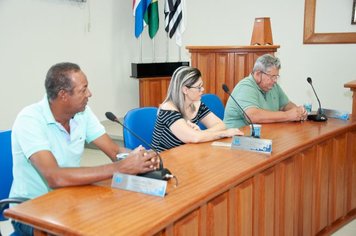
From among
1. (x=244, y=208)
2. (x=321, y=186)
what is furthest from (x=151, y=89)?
(x=244, y=208)

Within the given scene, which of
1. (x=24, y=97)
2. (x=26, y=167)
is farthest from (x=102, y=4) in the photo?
(x=26, y=167)

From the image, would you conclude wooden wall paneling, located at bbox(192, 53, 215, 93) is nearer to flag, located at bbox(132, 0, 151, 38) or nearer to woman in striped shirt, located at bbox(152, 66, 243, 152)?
woman in striped shirt, located at bbox(152, 66, 243, 152)

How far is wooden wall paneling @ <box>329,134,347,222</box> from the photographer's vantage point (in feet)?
8.40

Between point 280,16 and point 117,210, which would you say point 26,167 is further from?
point 280,16

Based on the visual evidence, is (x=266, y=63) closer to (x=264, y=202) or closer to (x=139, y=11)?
(x=264, y=202)

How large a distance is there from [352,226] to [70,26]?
3575 mm

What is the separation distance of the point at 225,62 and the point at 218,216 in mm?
2200

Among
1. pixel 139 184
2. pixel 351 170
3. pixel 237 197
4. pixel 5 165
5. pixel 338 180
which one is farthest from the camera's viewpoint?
pixel 351 170

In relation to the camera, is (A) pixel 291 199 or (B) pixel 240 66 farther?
(B) pixel 240 66

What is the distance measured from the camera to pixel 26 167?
1742 millimetres

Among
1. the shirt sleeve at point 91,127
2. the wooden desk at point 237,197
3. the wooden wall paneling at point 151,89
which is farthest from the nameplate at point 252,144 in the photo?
the wooden wall paneling at point 151,89

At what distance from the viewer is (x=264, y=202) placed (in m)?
1.92

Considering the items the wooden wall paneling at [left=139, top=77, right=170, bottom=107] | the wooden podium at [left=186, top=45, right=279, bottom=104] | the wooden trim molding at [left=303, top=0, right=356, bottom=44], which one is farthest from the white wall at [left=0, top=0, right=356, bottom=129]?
the wooden podium at [left=186, top=45, right=279, bottom=104]

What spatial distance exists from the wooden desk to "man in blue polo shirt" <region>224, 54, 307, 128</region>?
0.10 metres
